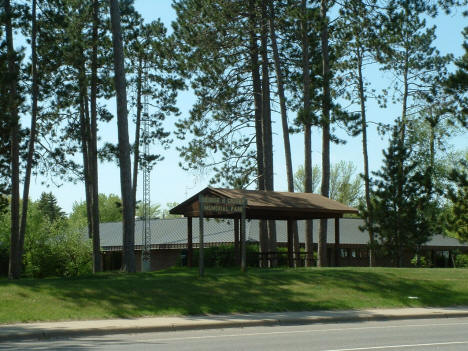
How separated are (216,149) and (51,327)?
20842 millimetres

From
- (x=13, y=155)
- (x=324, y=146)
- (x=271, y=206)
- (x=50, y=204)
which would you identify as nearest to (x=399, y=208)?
(x=324, y=146)

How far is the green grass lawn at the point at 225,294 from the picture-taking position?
16.8 meters

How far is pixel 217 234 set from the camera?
47.2 meters

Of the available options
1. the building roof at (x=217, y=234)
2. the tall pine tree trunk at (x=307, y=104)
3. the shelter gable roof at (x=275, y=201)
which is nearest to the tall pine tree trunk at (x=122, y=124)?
the shelter gable roof at (x=275, y=201)

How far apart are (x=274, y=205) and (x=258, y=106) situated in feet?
29.9

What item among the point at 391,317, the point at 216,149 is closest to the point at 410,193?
the point at 216,149

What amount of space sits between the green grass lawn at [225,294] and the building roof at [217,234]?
2132cm

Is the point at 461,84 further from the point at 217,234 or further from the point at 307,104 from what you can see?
the point at 217,234

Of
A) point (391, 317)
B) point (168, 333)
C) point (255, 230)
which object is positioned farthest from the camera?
point (255, 230)

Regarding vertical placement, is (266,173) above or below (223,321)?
above

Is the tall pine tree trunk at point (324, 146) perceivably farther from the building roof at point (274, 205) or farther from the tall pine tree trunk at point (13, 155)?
the tall pine tree trunk at point (13, 155)

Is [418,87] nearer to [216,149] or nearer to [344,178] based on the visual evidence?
[216,149]

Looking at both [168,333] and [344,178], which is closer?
[168,333]

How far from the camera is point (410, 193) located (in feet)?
105
